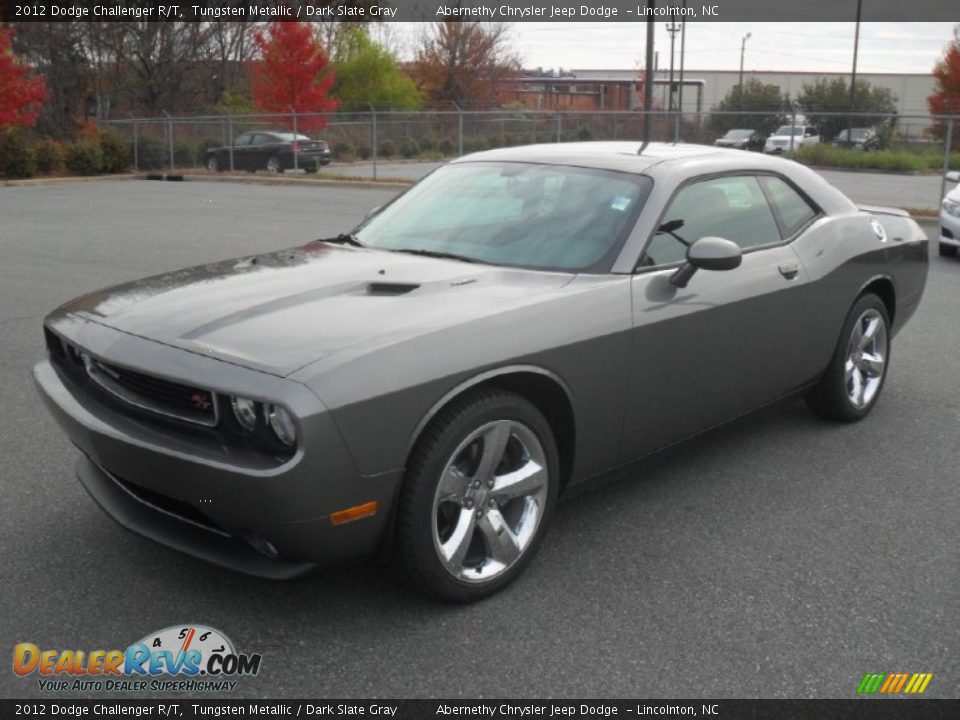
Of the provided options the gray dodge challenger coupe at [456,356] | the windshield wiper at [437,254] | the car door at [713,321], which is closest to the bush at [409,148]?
the gray dodge challenger coupe at [456,356]

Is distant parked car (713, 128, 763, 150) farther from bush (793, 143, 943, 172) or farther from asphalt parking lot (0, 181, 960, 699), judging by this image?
asphalt parking lot (0, 181, 960, 699)

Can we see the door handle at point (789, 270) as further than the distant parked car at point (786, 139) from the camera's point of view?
No

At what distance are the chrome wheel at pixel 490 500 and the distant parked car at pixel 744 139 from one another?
26.5 meters

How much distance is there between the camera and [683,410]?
166 inches

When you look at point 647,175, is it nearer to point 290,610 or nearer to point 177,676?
point 290,610

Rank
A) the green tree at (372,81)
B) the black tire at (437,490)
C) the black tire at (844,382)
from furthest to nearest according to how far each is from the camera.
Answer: the green tree at (372,81) < the black tire at (844,382) < the black tire at (437,490)

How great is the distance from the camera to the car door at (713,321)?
4.02 m

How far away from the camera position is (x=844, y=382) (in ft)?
17.5

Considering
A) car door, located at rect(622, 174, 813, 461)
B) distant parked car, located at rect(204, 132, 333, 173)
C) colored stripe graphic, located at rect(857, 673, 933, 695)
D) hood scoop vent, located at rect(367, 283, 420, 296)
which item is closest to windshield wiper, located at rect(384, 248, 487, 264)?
hood scoop vent, located at rect(367, 283, 420, 296)

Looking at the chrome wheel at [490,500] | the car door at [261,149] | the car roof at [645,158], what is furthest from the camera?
the car door at [261,149]

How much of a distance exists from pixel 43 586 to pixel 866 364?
4.20 m

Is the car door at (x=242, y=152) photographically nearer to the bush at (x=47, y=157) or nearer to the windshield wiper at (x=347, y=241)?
the bush at (x=47, y=157)
